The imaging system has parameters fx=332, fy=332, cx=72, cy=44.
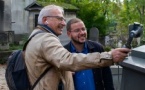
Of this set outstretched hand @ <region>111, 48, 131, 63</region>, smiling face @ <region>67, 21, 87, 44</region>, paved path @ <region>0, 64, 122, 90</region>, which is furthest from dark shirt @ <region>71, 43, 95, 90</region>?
paved path @ <region>0, 64, 122, 90</region>

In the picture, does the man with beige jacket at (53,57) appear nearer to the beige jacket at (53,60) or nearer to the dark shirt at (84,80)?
the beige jacket at (53,60)

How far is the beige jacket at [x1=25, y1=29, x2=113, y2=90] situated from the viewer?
2.41 meters

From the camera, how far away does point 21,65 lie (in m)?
2.90

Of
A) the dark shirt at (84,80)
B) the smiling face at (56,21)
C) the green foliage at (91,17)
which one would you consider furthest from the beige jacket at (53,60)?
the green foliage at (91,17)

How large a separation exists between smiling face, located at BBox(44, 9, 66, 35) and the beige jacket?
5.7 inches

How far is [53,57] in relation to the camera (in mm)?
2514

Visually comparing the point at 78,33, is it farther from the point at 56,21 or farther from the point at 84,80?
the point at 56,21

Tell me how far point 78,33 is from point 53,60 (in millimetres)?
1110

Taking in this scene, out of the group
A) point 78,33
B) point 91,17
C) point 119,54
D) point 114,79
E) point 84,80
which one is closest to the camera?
point 119,54

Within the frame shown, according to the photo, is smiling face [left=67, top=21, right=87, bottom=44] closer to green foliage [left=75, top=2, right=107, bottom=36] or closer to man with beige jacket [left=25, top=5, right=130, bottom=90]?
man with beige jacket [left=25, top=5, right=130, bottom=90]

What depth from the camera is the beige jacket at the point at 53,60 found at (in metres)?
2.41

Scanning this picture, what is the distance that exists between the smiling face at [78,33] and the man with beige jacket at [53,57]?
0.73 metres

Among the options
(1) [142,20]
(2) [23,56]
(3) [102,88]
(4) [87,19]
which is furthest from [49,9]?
(1) [142,20]

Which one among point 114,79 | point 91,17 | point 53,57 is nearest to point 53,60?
point 53,57
